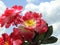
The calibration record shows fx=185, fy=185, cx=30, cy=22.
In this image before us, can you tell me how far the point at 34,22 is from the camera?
0.81m

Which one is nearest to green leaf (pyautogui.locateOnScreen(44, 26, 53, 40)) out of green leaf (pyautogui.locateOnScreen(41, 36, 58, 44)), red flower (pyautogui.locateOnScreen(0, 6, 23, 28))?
green leaf (pyautogui.locateOnScreen(41, 36, 58, 44))

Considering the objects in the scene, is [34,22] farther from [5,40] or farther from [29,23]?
[5,40]

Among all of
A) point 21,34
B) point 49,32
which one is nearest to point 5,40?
point 21,34

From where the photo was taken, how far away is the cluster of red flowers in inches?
30.5

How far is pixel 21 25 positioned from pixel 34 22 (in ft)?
0.21

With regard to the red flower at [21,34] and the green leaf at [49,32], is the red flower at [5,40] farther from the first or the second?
the green leaf at [49,32]

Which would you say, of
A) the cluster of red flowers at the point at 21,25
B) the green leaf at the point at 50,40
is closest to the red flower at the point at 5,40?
the cluster of red flowers at the point at 21,25

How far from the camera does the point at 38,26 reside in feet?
2.54

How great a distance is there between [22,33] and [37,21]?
8 centimetres

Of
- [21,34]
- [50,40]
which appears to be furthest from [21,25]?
[50,40]

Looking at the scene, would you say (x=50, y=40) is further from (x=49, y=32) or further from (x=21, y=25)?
(x=21, y=25)

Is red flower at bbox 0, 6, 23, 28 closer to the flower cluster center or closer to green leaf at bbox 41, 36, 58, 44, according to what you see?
the flower cluster center

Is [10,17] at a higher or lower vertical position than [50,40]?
higher

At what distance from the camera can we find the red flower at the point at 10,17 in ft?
2.62
